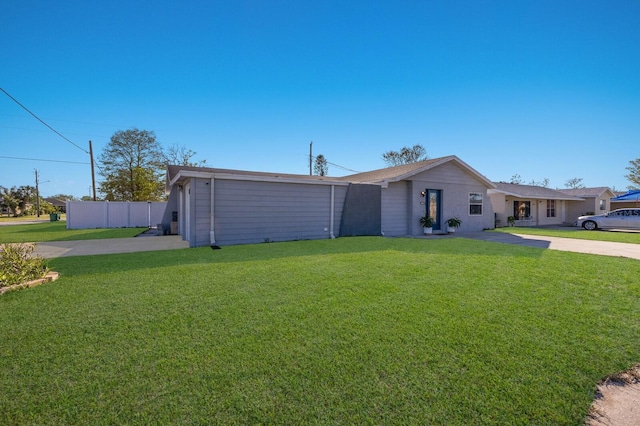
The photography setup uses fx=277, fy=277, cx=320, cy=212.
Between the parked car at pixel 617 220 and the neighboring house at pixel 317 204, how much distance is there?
23.0 feet

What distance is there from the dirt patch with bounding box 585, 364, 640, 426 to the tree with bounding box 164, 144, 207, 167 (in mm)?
30909

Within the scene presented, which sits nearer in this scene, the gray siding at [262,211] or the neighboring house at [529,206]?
the gray siding at [262,211]

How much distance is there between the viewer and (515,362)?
2266 mm

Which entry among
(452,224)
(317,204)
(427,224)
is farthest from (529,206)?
(317,204)

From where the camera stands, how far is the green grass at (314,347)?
69.9 inches

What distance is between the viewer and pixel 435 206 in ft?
43.2

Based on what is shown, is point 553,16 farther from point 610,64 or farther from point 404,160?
point 404,160

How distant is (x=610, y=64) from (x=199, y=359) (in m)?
18.0

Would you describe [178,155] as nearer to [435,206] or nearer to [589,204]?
[435,206]

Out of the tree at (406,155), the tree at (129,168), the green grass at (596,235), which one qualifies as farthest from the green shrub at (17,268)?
the tree at (406,155)

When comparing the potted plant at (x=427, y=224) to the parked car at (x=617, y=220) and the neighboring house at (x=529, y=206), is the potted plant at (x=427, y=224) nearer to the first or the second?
the neighboring house at (x=529, y=206)

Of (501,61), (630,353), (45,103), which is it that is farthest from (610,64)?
(45,103)

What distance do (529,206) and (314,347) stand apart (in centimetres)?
2503

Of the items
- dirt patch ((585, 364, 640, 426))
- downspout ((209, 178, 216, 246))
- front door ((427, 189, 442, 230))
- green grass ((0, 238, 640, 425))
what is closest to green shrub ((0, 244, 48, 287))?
green grass ((0, 238, 640, 425))
